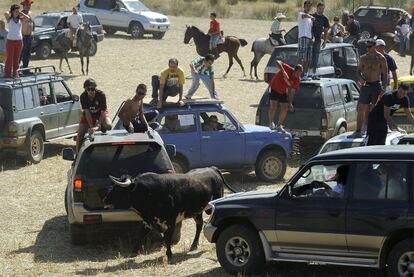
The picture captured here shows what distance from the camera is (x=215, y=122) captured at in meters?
18.1

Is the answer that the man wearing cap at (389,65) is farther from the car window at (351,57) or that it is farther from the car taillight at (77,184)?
the car taillight at (77,184)

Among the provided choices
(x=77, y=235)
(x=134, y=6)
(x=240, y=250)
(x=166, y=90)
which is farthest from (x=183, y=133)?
(x=134, y=6)

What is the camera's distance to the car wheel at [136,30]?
44.7 meters

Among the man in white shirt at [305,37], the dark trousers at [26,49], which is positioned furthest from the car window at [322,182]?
the dark trousers at [26,49]

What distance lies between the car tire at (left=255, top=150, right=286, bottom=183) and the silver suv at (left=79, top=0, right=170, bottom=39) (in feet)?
87.3

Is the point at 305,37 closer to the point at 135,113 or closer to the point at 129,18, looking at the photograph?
the point at 135,113

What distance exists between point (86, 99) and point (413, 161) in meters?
6.94

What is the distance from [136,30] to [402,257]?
35110 mm

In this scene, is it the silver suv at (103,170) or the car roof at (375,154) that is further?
the silver suv at (103,170)

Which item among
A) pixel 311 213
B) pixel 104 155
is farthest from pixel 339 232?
pixel 104 155

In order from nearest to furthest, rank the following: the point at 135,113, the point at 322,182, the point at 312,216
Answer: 1. the point at 312,216
2. the point at 322,182
3. the point at 135,113

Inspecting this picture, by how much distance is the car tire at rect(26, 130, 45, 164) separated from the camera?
2055 cm

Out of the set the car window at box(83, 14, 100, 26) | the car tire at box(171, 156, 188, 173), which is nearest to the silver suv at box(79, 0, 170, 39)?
the car window at box(83, 14, 100, 26)

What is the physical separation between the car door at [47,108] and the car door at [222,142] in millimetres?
4660
